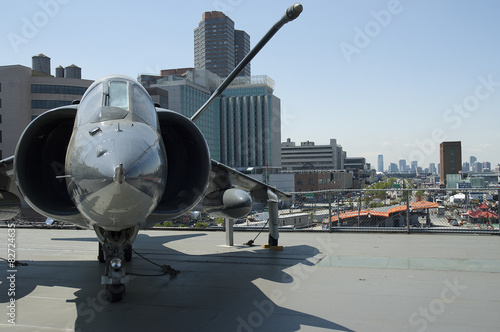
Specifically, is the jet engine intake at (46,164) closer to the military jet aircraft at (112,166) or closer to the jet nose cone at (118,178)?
the military jet aircraft at (112,166)

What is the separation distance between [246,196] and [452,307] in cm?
482

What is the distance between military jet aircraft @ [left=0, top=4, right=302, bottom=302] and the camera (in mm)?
4778

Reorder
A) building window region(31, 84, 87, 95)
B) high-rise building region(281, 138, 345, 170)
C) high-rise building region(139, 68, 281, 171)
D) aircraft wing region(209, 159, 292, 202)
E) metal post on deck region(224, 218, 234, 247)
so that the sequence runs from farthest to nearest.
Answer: high-rise building region(281, 138, 345, 170) → high-rise building region(139, 68, 281, 171) → building window region(31, 84, 87, 95) → metal post on deck region(224, 218, 234, 247) → aircraft wing region(209, 159, 292, 202)

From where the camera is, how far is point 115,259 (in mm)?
5762

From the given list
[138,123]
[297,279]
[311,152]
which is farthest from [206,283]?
[311,152]

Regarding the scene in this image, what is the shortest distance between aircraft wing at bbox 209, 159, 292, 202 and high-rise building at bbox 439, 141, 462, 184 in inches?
4628

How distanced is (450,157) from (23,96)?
106556 mm

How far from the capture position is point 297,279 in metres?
7.78

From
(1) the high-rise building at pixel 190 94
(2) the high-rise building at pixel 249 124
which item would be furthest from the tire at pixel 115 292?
(2) the high-rise building at pixel 249 124

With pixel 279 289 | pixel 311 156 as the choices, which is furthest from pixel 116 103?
pixel 311 156

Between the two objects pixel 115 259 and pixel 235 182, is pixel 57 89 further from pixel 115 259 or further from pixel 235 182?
pixel 115 259

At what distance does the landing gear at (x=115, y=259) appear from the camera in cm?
574

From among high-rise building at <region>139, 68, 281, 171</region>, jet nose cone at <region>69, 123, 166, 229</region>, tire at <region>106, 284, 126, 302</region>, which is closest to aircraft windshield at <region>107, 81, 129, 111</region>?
jet nose cone at <region>69, 123, 166, 229</region>

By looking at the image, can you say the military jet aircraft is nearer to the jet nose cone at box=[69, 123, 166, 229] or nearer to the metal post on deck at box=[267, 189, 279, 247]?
the jet nose cone at box=[69, 123, 166, 229]
